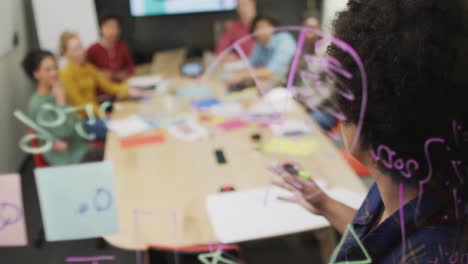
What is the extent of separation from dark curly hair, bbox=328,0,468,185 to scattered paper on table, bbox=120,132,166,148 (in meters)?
1.12

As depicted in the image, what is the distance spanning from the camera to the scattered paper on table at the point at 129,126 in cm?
164

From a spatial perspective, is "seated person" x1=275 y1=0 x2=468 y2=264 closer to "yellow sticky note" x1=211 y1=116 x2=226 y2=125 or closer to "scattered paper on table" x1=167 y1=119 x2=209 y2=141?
"scattered paper on table" x1=167 y1=119 x2=209 y2=141

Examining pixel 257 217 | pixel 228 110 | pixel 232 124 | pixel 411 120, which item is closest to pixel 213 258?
pixel 257 217

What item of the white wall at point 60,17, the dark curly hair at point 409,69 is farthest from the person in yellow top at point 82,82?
the dark curly hair at point 409,69

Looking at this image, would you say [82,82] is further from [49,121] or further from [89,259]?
[89,259]

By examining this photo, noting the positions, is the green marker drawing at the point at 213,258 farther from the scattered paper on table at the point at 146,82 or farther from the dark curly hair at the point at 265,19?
the scattered paper on table at the point at 146,82

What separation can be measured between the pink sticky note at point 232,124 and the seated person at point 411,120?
1065mm

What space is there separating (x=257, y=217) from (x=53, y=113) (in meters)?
0.55

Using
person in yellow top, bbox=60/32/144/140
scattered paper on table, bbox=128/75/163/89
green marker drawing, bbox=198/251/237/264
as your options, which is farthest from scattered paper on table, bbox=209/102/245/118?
green marker drawing, bbox=198/251/237/264

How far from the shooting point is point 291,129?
1583 millimetres

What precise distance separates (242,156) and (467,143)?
95 cm

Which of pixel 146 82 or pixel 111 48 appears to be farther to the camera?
pixel 146 82

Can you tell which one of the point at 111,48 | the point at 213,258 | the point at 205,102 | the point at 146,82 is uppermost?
the point at 111,48

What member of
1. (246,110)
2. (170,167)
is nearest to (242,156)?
(170,167)
